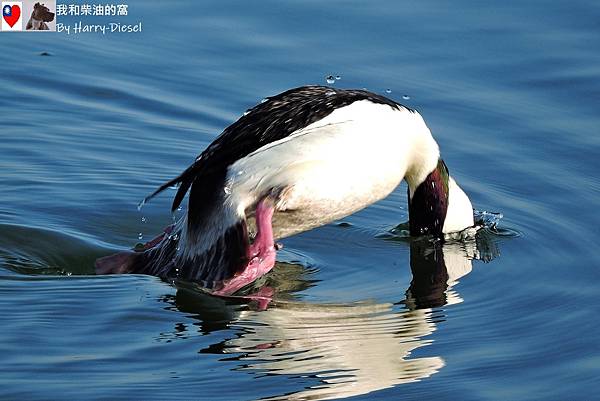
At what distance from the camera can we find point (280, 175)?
7.86 metres

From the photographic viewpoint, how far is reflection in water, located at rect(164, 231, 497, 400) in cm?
675

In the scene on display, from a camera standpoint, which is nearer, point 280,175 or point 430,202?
point 280,175

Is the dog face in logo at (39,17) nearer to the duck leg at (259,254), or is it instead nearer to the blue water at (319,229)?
the blue water at (319,229)

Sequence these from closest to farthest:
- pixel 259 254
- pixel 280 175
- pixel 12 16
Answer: pixel 280 175, pixel 259 254, pixel 12 16

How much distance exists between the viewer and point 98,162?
1038 cm

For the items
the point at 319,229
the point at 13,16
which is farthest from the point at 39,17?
the point at 319,229

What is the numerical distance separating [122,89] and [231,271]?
395 centimetres

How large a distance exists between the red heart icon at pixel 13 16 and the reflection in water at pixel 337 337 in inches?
208

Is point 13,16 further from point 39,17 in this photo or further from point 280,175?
point 280,175

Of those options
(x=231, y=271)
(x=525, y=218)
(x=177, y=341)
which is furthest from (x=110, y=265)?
(x=525, y=218)

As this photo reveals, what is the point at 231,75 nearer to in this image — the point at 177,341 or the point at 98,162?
the point at 98,162

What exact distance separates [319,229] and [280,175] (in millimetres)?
1659

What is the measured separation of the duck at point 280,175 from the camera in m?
7.86

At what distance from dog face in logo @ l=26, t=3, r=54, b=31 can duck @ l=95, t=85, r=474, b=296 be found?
16.0 feet
